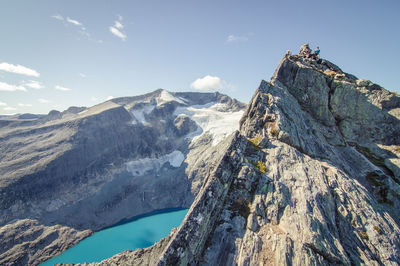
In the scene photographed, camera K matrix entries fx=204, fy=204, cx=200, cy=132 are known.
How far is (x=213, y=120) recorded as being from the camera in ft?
Answer: 549

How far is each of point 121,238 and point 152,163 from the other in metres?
63.8

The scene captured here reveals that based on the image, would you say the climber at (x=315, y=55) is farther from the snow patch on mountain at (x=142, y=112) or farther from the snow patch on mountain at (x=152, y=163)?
the snow patch on mountain at (x=142, y=112)

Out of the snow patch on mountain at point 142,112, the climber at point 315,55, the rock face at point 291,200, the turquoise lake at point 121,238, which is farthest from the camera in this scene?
the snow patch on mountain at point 142,112

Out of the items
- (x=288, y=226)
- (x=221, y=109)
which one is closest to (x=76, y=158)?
(x=221, y=109)

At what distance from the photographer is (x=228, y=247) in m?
13.1

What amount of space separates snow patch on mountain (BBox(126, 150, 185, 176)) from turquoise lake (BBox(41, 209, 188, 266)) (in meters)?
37.5

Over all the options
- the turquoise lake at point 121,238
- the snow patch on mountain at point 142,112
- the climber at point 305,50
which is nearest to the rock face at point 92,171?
the snow patch on mountain at point 142,112

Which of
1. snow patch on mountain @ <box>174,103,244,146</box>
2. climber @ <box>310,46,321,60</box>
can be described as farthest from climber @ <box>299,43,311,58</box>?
snow patch on mountain @ <box>174,103,244,146</box>

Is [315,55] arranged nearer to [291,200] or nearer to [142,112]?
[291,200]

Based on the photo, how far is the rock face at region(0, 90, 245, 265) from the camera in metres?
88.6

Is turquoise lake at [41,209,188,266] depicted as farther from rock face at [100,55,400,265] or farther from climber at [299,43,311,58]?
climber at [299,43,311,58]

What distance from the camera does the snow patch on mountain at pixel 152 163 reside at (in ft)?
453

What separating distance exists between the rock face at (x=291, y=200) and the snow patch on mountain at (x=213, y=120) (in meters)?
112

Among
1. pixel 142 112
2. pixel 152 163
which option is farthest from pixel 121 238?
pixel 142 112
